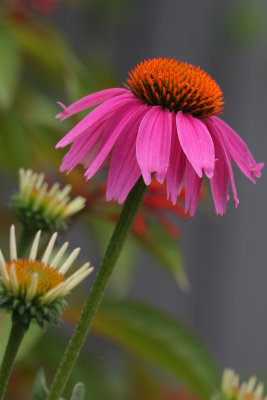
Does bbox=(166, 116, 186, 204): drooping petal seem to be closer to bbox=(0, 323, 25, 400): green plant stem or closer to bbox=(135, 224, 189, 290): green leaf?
bbox=(0, 323, 25, 400): green plant stem

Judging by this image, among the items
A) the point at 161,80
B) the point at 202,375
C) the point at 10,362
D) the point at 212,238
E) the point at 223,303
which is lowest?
the point at 223,303

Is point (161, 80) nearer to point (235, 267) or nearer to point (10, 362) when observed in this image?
point (10, 362)

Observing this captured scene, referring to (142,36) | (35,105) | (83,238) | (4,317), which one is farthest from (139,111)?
(142,36)

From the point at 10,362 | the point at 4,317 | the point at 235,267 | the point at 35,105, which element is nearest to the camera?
the point at 10,362

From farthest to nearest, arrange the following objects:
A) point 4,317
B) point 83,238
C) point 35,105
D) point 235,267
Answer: point 235,267 < point 83,238 < point 35,105 < point 4,317

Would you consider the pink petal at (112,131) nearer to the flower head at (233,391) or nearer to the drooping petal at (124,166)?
the drooping petal at (124,166)

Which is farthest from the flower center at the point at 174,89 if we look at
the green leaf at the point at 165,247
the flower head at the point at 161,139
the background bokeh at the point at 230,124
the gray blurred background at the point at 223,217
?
→ the gray blurred background at the point at 223,217
